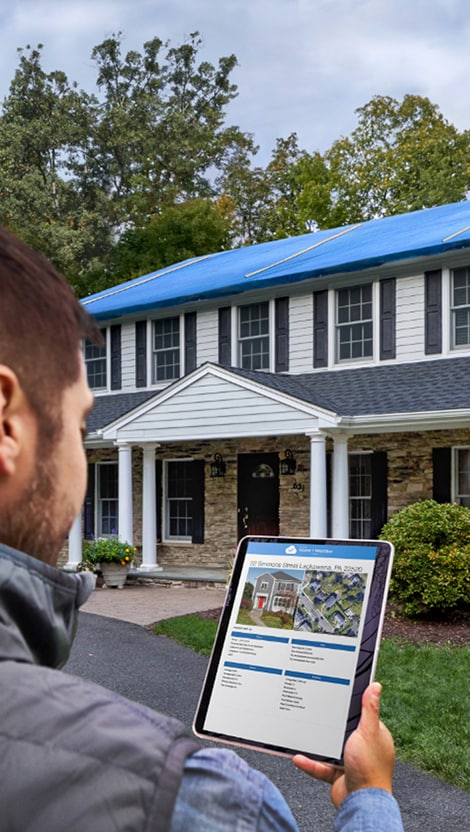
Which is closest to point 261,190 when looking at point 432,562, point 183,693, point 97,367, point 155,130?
point 155,130

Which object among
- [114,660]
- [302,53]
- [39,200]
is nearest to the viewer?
[114,660]

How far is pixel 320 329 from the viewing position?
627 inches

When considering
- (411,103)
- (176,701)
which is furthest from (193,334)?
(411,103)

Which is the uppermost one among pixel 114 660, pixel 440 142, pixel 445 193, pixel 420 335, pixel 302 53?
pixel 302 53

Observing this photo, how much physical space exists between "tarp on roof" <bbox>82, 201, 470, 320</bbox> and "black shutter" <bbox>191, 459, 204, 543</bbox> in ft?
11.2

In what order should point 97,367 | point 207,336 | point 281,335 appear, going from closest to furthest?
1. point 281,335
2. point 207,336
3. point 97,367

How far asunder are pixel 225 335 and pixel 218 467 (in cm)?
263

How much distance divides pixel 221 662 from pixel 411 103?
34422 millimetres

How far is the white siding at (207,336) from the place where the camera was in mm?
17219

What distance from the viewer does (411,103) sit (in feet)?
109

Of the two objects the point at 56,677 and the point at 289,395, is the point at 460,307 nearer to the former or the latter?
the point at 289,395

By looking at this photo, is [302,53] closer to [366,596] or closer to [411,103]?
[411,103]

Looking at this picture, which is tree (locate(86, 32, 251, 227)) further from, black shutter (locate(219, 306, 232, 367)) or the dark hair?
the dark hair

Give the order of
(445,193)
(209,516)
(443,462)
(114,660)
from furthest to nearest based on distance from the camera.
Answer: (445,193) < (209,516) < (443,462) < (114,660)
